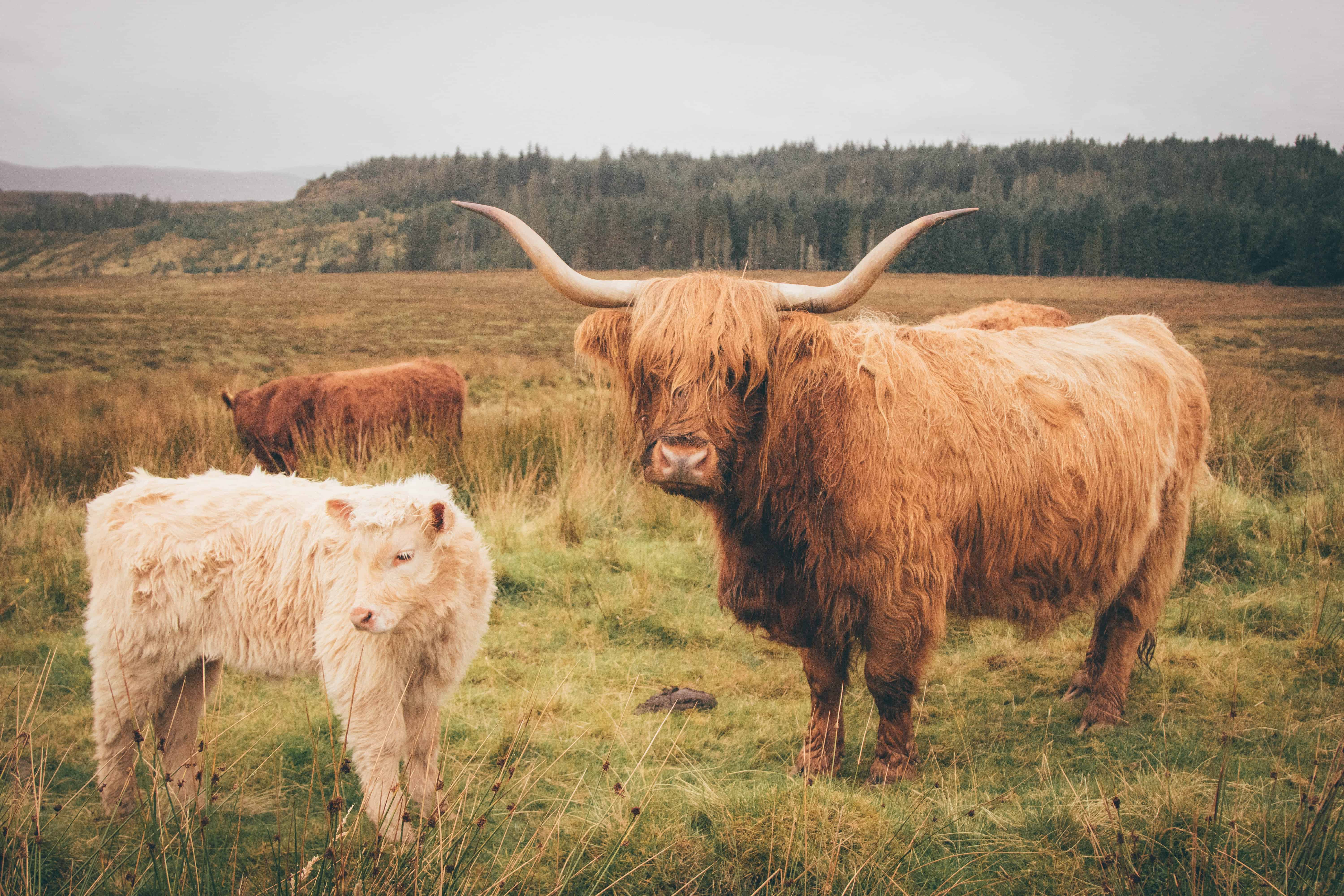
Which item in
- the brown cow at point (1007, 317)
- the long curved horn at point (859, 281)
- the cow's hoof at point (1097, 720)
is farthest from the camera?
the brown cow at point (1007, 317)

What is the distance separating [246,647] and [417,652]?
641 mm

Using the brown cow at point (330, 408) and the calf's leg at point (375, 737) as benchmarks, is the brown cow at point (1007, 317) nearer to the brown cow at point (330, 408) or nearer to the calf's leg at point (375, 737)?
the calf's leg at point (375, 737)

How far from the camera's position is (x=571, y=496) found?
6500 millimetres

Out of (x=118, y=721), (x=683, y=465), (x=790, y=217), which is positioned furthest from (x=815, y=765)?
(x=790, y=217)

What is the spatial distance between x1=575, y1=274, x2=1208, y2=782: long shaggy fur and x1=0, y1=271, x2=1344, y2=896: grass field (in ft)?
1.62

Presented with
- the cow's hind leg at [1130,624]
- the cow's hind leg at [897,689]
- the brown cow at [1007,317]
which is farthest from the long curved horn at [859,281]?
the brown cow at [1007,317]

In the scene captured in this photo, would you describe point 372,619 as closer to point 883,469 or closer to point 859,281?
point 883,469

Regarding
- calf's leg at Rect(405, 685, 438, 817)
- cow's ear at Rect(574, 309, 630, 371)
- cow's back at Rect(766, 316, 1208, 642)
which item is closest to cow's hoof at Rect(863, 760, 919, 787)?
cow's back at Rect(766, 316, 1208, 642)

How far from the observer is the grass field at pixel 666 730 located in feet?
6.37

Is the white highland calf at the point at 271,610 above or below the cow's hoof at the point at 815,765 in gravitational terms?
above

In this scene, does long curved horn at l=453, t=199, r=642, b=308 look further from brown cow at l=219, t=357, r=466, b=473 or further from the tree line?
brown cow at l=219, t=357, r=466, b=473

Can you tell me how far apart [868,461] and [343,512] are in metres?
1.84

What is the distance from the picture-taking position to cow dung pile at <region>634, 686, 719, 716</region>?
3643 millimetres

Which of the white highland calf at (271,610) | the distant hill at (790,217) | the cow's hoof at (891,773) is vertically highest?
the distant hill at (790,217)
